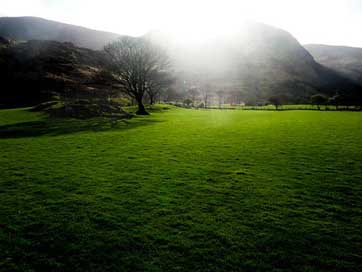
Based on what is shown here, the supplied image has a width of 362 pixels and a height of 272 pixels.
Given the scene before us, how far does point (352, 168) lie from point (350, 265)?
926cm

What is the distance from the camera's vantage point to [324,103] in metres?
103

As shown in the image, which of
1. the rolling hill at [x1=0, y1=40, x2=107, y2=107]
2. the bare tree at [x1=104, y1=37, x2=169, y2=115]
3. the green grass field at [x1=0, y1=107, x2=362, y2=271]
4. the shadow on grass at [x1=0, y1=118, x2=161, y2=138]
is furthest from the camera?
the rolling hill at [x1=0, y1=40, x2=107, y2=107]

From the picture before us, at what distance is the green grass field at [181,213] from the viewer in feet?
19.8

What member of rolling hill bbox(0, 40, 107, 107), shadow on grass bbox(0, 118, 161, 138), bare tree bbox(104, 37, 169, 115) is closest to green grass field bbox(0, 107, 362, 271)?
shadow on grass bbox(0, 118, 161, 138)

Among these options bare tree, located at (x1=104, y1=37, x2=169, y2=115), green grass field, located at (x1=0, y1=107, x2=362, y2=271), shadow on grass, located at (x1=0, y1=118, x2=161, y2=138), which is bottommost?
green grass field, located at (x1=0, y1=107, x2=362, y2=271)

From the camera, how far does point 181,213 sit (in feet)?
26.9

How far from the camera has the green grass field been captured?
604 centimetres

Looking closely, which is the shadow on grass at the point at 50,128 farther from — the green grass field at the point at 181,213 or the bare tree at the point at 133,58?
the bare tree at the point at 133,58

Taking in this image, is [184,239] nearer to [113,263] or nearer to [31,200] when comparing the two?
[113,263]

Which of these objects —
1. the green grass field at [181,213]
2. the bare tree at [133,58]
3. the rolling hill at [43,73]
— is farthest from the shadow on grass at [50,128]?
the rolling hill at [43,73]

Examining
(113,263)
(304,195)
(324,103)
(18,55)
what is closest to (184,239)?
(113,263)

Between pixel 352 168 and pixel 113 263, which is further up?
pixel 352 168

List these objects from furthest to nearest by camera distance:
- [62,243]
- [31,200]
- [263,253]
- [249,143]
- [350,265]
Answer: [249,143] < [31,200] < [62,243] < [263,253] < [350,265]

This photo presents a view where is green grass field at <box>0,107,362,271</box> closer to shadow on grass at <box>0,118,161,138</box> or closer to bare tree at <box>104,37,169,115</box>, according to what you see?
shadow on grass at <box>0,118,161,138</box>
